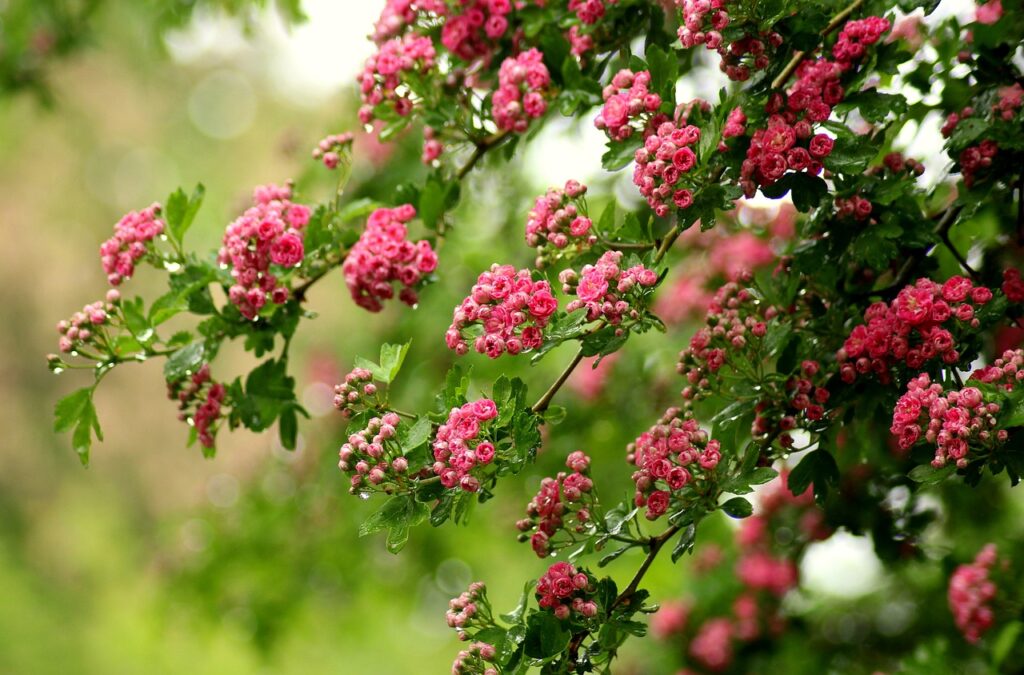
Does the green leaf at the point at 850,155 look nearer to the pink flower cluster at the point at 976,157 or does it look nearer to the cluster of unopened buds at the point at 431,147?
the pink flower cluster at the point at 976,157

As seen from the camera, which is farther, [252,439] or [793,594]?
[252,439]

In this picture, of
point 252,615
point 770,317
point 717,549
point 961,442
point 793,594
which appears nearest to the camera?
point 961,442

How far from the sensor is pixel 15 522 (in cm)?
693

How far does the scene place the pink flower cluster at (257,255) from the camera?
3.94 ft

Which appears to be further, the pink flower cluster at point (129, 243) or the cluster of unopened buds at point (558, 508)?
the pink flower cluster at point (129, 243)

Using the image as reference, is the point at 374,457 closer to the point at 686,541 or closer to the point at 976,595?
the point at 686,541

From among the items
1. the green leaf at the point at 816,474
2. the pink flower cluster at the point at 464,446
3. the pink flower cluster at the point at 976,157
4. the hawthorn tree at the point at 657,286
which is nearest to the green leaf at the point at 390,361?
the hawthorn tree at the point at 657,286

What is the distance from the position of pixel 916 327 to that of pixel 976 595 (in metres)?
0.64

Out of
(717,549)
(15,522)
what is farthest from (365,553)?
(15,522)

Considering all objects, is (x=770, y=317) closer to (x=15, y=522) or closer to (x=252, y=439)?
(x=252, y=439)

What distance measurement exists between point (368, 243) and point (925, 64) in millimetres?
696

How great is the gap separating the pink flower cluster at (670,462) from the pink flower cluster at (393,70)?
563mm

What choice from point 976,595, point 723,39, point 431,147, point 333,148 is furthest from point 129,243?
point 976,595

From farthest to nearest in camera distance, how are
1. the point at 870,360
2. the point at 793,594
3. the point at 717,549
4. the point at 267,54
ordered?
the point at 267,54 → the point at 717,549 → the point at 793,594 → the point at 870,360
